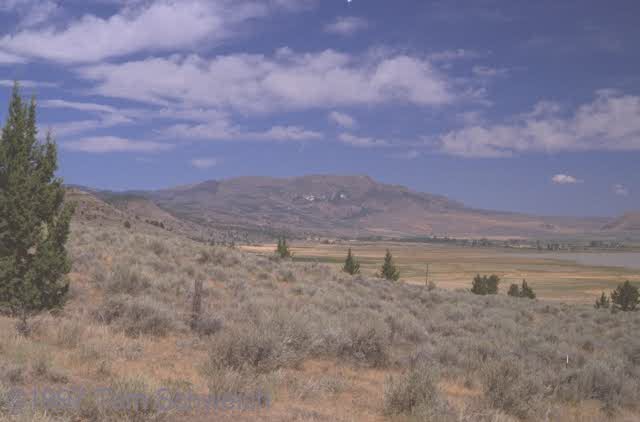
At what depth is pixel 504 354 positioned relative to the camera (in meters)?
13.1

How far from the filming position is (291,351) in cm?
965

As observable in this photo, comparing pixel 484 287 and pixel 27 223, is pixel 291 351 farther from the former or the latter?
pixel 484 287

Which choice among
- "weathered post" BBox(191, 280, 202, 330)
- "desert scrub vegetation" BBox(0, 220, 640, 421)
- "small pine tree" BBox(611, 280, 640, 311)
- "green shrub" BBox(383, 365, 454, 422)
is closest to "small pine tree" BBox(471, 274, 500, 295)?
"small pine tree" BBox(611, 280, 640, 311)

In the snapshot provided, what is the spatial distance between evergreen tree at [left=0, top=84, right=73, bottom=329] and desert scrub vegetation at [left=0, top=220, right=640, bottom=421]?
78 cm

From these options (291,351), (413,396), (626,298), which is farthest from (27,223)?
(626,298)

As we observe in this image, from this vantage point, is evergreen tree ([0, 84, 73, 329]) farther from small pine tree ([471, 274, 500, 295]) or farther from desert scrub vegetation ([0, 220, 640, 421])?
small pine tree ([471, 274, 500, 295])

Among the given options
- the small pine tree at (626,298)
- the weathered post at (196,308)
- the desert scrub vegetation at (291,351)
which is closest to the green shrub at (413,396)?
the desert scrub vegetation at (291,351)

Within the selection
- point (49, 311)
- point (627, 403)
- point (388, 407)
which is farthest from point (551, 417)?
point (49, 311)

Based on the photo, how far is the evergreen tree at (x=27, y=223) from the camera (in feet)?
35.4

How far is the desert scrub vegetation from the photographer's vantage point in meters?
7.60

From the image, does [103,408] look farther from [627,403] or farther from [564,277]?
[564,277]

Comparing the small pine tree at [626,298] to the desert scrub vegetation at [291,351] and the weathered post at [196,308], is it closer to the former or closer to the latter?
the desert scrub vegetation at [291,351]

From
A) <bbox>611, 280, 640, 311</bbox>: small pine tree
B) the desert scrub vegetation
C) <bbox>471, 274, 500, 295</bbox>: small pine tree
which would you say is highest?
the desert scrub vegetation

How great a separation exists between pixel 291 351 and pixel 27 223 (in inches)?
250
